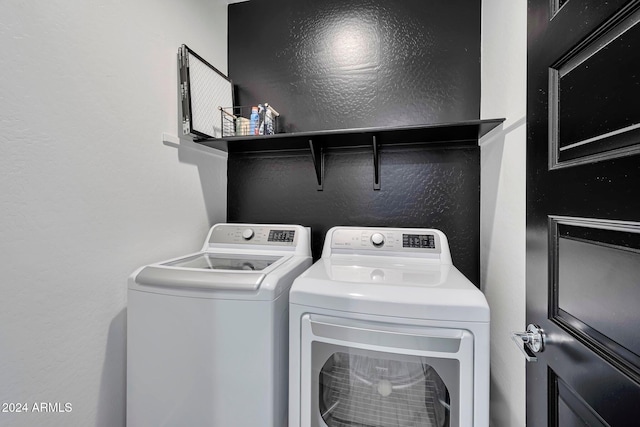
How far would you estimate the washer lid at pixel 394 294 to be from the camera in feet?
2.83

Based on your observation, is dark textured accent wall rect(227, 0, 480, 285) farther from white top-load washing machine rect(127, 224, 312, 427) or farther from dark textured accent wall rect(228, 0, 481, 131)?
white top-load washing machine rect(127, 224, 312, 427)

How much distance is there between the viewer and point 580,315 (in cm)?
58

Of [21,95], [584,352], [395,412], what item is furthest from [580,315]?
[21,95]

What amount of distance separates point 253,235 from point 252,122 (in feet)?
2.37

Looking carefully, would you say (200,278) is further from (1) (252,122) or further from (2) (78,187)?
A: (1) (252,122)

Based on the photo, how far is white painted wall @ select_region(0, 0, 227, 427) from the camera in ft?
2.80

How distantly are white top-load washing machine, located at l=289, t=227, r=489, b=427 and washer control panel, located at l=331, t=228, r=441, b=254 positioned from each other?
335 millimetres

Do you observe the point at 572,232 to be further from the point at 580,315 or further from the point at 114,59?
the point at 114,59

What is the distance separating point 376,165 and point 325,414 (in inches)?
50.7

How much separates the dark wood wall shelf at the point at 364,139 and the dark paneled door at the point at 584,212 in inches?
25.2

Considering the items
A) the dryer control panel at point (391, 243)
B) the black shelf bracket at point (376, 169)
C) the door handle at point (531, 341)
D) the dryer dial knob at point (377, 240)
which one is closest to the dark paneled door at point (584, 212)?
the door handle at point (531, 341)

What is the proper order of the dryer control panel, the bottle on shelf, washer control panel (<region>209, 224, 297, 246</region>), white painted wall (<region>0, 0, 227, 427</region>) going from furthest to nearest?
the bottle on shelf → washer control panel (<region>209, 224, 297, 246</region>) → the dryer control panel → white painted wall (<region>0, 0, 227, 427</region>)

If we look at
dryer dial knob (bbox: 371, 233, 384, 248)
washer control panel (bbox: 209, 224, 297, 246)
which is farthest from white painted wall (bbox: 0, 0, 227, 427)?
dryer dial knob (bbox: 371, 233, 384, 248)

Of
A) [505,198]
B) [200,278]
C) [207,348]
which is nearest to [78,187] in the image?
[200,278]
